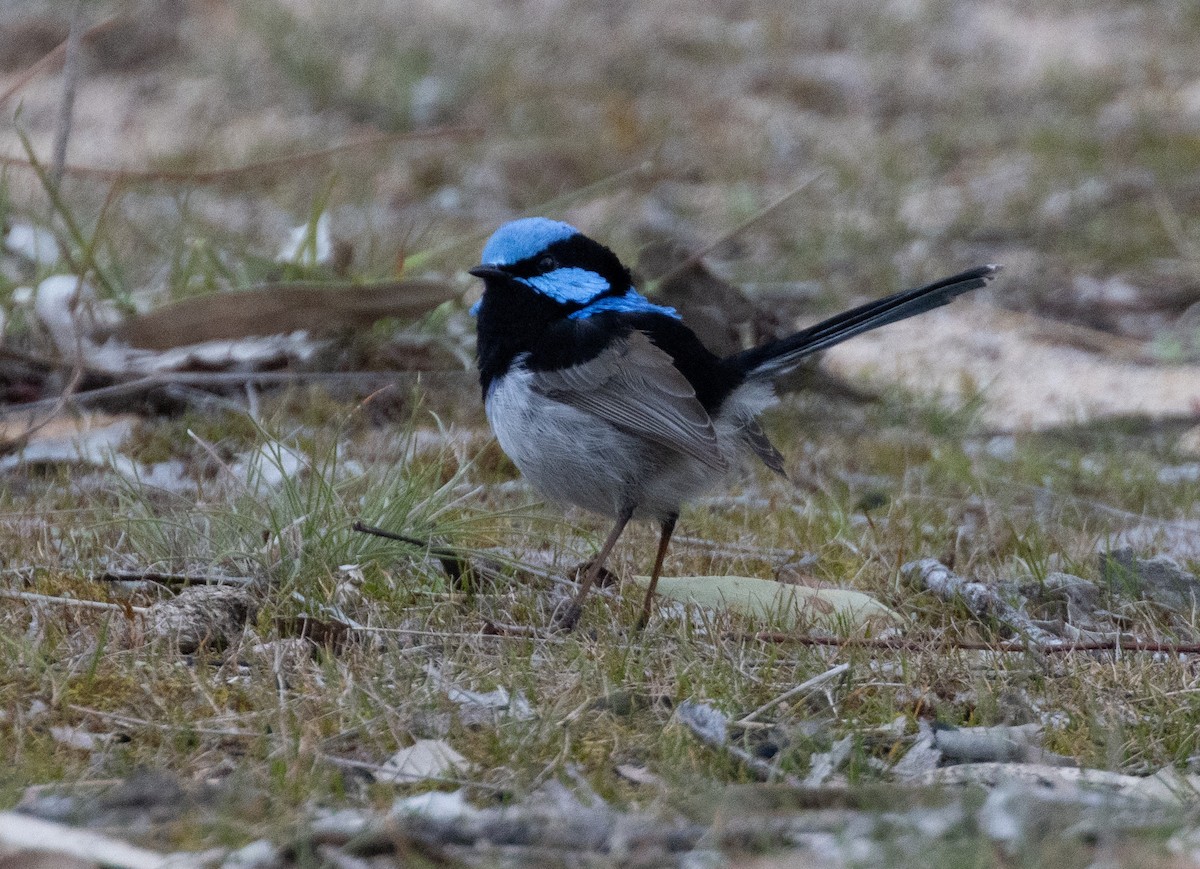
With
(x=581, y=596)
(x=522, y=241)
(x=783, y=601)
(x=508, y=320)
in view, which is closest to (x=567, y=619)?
(x=581, y=596)

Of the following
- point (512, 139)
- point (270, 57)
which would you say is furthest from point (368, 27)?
point (512, 139)

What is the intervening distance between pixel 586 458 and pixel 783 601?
1.93 feet

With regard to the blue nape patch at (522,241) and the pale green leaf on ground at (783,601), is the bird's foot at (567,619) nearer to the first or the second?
the pale green leaf on ground at (783,601)

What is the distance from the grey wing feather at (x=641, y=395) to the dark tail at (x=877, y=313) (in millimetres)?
303

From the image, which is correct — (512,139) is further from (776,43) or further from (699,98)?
(776,43)

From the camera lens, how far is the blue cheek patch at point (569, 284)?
3.89 metres

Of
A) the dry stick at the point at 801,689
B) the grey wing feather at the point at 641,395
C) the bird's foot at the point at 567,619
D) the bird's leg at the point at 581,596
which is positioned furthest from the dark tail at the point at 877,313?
the dry stick at the point at 801,689

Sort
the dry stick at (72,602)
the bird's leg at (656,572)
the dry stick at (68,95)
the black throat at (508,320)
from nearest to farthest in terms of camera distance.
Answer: the dry stick at (72,602), the bird's leg at (656,572), the black throat at (508,320), the dry stick at (68,95)

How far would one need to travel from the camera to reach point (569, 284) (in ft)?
12.9

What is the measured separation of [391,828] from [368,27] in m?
8.29

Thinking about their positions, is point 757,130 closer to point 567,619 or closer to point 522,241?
point 522,241

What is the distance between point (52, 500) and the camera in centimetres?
409

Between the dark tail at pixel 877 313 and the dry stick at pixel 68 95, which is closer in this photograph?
the dark tail at pixel 877 313

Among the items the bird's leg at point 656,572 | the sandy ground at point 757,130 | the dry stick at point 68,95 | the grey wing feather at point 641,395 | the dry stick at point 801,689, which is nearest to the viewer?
the dry stick at point 801,689
